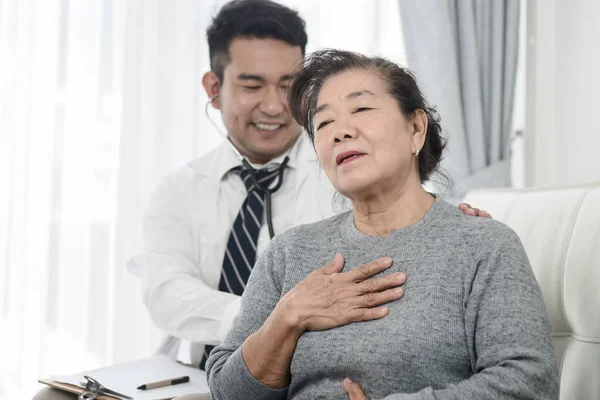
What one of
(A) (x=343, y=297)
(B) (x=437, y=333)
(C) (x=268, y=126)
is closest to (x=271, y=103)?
(C) (x=268, y=126)

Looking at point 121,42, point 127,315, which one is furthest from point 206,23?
point 127,315

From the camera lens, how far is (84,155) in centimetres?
255

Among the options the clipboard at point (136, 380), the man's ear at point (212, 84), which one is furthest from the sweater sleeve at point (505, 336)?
the man's ear at point (212, 84)

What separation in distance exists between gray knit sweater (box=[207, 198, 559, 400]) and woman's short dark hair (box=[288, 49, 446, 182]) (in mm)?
A: 180

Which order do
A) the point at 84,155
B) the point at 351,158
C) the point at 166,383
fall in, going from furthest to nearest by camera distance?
the point at 84,155
the point at 166,383
the point at 351,158

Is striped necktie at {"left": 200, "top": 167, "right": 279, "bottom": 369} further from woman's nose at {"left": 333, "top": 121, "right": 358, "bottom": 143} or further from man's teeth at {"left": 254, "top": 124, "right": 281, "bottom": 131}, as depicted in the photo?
woman's nose at {"left": 333, "top": 121, "right": 358, "bottom": 143}

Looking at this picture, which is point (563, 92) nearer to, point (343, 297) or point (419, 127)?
point (419, 127)

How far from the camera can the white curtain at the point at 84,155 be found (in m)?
2.44

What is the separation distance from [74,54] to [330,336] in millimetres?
1835

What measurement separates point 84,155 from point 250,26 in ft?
2.90

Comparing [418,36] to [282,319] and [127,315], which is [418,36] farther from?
[282,319]

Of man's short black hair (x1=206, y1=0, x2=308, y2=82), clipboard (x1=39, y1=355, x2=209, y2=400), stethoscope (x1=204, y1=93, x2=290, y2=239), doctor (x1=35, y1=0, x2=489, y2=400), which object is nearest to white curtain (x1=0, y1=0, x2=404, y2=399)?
man's short black hair (x1=206, y1=0, x2=308, y2=82)

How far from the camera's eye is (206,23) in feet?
9.01

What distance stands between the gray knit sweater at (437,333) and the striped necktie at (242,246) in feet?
2.17
